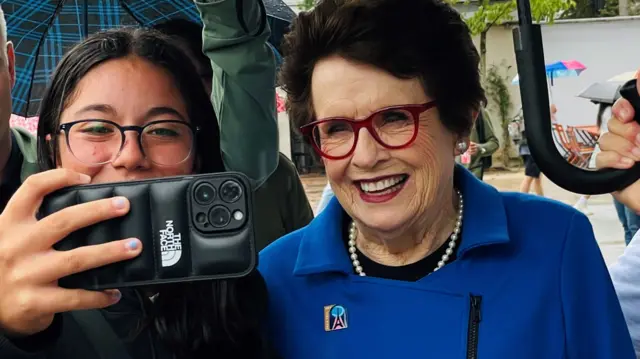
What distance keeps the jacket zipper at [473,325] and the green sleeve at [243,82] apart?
0.63 m

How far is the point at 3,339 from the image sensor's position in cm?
112

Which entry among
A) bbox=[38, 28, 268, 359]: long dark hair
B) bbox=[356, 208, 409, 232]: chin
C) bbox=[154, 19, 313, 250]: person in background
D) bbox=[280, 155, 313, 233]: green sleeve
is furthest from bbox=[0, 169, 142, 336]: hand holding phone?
bbox=[280, 155, 313, 233]: green sleeve

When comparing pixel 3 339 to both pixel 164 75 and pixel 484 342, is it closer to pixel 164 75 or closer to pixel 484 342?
pixel 164 75

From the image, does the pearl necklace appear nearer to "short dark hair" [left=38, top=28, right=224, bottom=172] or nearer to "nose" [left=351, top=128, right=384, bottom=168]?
"nose" [left=351, top=128, right=384, bottom=168]

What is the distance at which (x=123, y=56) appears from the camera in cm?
155

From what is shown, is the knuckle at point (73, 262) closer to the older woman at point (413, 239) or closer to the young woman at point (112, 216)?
the young woman at point (112, 216)

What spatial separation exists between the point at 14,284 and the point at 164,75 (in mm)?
635

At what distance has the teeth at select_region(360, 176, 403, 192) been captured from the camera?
1.69m

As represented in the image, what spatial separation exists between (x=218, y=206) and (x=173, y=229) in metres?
0.08

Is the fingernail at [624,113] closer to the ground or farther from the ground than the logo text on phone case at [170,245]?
farther from the ground

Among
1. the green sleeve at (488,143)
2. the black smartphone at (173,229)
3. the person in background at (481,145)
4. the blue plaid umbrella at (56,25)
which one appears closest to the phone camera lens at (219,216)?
the black smartphone at (173,229)

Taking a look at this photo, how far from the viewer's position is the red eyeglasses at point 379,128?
5.43 ft

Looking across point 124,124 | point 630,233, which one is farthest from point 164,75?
point 630,233

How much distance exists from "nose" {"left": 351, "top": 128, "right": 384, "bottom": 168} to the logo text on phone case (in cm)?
61
